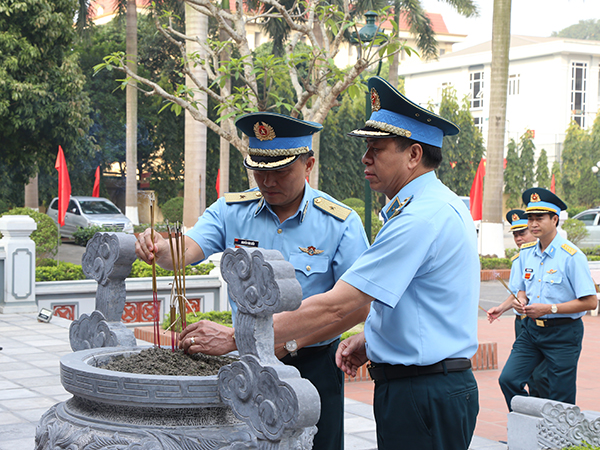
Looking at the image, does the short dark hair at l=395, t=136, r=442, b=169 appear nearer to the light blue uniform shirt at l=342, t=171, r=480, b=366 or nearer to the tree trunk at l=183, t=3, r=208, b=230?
the light blue uniform shirt at l=342, t=171, r=480, b=366

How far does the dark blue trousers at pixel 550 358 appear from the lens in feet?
16.0

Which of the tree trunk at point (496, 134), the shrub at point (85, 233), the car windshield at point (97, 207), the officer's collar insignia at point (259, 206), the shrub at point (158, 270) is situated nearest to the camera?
the officer's collar insignia at point (259, 206)

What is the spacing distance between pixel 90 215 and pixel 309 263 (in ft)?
71.0

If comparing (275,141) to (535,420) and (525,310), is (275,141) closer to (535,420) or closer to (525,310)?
(535,420)

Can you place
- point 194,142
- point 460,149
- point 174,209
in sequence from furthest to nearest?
1. point 460,149
2. point 174,209
3. point 194,142

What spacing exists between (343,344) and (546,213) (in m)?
3.26

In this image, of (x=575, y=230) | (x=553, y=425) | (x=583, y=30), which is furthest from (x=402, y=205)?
(x=583, y=30)

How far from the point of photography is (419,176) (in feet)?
7.87

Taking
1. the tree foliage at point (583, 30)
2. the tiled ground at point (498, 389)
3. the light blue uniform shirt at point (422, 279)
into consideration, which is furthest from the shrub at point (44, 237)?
the tree foliage at point (583, 30)

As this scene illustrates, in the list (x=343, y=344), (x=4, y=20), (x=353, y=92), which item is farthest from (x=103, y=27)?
(x=343, y=344)

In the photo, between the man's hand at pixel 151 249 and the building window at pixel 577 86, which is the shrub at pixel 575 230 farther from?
the building window at pixel 577 86

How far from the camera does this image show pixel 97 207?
24094 mm

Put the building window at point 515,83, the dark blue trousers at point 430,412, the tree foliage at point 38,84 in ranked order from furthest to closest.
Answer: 1. the building window at point 515,83
2. the tree foliage at point 38,84
3. the dark blue trousers at point 430,412

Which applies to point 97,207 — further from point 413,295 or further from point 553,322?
point 413,295
